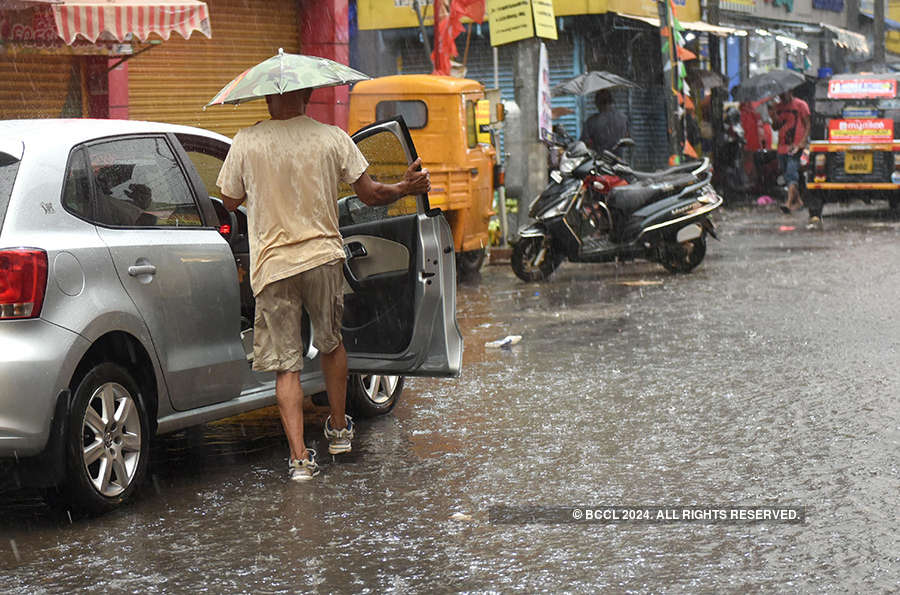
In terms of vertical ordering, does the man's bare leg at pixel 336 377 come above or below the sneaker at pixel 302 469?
above

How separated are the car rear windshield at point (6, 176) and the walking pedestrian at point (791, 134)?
19408mm

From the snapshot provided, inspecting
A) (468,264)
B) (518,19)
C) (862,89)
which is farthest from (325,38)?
(862,89)

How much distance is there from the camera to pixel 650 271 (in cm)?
1580

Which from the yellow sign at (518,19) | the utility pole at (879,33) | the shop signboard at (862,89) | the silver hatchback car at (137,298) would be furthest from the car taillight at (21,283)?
the utility pole at (879,33)

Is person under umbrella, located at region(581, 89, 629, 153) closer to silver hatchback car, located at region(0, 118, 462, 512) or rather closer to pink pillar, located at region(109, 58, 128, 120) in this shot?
pink pillar, located at region(109, 58, 128, 120)

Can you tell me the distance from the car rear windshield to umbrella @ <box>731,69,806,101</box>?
21.4m

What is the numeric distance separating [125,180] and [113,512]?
1443 millimetres

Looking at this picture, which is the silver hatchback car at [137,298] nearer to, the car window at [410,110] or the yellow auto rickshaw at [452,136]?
the yellow auto rickshaw at [452,136]

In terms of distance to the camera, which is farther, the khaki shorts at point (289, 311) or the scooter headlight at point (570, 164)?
the scooter headlight at point (570, 164)

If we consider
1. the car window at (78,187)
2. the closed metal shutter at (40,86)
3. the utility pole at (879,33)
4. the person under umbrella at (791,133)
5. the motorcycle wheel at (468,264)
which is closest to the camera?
the car window at (78,187)

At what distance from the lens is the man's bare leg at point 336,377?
6.70 meters

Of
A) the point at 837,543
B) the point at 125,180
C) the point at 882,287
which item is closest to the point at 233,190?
the point at 125,180

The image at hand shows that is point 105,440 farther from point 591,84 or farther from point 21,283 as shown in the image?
point 591,84

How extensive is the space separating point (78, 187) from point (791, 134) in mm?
20441
